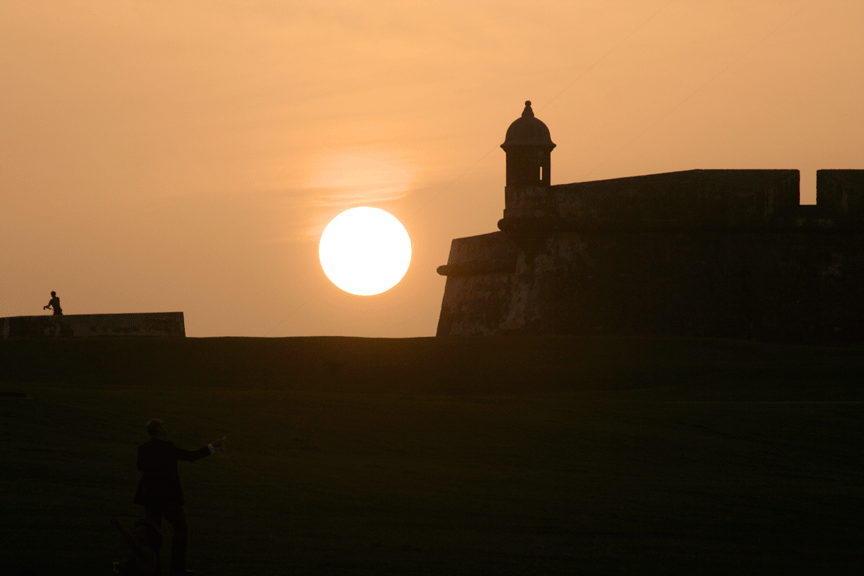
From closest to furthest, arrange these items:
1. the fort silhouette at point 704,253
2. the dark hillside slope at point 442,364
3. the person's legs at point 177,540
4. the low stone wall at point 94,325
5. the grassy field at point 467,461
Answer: the person's legs at point 177,540, the grassy field at point 467,461, the dark hillside slope at point 442,364, the fort silhouette at point 704,253, the low stone wall at point 94,325

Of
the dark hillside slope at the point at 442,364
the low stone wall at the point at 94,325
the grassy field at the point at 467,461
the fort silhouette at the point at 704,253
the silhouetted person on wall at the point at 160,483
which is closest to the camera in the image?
the silhouetted person on wall at the point at 160,483

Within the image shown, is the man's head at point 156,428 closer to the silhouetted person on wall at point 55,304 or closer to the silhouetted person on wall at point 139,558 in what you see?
the silhouetted person on wall at point 139,558

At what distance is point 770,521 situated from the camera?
28.3ft

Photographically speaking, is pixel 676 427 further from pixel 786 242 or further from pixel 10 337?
pixel 10 337

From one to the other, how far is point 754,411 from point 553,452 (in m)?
4.41

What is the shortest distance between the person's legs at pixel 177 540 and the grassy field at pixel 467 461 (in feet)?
1.23

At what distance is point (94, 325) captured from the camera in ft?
88.0

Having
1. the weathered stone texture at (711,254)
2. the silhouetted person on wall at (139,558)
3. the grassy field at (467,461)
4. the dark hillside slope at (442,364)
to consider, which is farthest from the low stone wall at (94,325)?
the silhouetted person on wall at (139,558)

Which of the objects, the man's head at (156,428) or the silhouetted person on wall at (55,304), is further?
the silhouetted person on wall at (55,304)

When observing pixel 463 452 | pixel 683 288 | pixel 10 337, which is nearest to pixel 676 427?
pixel 463 452

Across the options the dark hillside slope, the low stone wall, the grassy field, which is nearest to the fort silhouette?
the dark hillside slope

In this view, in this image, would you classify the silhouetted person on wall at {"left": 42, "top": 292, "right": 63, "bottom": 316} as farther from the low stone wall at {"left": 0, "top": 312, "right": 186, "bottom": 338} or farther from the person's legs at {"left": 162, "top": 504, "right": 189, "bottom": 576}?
the person's legs at {"left": 162, "top": 504, "right": 189, "bottom": 576}

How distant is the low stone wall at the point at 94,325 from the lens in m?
26.2

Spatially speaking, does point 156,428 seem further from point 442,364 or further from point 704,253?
point 704,253
